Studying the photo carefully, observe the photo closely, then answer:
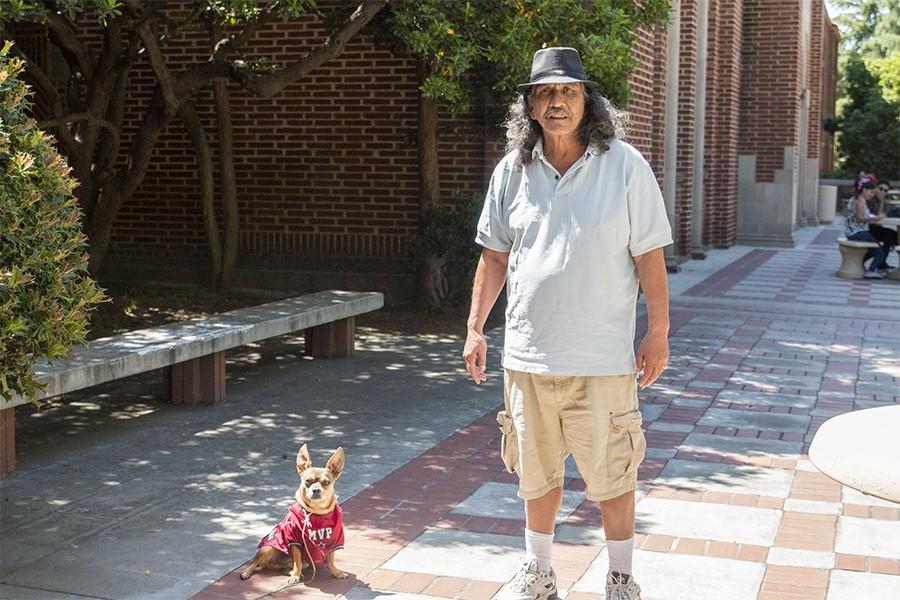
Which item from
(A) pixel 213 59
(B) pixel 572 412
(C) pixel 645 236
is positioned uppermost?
(A) pixel 213 59

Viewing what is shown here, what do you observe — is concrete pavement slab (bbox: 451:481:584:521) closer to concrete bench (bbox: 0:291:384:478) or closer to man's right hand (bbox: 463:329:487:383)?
man's right hand (bbox: 463:329:487:383)

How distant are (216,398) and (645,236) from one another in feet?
15.2

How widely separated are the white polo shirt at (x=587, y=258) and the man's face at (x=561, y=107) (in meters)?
0.12

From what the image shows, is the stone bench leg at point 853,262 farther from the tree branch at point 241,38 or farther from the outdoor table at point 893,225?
the tree branch at point 241,38

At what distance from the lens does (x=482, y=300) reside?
455 centimetres

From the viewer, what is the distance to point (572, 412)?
423 centimetres

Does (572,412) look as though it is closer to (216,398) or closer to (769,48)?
(216,398)

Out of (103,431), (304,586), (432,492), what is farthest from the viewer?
(103,431)

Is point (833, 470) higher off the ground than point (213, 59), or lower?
lower

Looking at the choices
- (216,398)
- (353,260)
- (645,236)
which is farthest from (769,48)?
(645,236)

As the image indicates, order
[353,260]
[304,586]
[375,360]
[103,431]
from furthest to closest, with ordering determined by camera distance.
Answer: [353,260]
[375,360]
[103,431]
[304,586]

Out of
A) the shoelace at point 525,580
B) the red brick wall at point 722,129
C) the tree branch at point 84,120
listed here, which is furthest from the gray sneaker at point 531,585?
the red brick wall at point 722,129

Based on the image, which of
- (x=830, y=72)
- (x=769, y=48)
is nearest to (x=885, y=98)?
(x=830, y=72)

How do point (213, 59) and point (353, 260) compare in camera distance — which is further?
point (353, 260)
